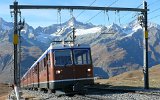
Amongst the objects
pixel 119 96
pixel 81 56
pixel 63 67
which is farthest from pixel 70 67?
pixel 119 96

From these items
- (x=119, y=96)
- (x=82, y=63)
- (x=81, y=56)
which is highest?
(x=81, y=56)

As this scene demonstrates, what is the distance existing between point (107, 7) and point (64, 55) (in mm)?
9774

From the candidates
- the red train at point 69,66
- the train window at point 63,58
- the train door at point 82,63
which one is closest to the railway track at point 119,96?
the red train at point 69,66

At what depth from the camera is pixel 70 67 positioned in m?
31.7

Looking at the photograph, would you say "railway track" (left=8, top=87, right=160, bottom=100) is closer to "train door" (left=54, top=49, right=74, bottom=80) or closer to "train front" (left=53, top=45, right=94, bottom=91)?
"train front" (left=53, top=45, right=94, bottom=91)

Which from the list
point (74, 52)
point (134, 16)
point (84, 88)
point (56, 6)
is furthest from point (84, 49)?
point (134, 16)

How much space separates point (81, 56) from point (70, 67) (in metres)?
1.31

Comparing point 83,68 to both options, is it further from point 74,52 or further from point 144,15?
point 144,15

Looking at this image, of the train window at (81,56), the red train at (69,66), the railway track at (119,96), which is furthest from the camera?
the train window at (81,56)

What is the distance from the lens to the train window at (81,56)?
32.0m

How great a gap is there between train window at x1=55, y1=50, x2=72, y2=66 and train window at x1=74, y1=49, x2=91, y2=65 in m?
0.50

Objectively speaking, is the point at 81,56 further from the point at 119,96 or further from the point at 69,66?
the point at 119,96

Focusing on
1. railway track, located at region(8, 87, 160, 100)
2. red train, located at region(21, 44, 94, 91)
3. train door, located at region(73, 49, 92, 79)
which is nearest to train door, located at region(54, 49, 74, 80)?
red train, located at region(21, 44, 94, 91)

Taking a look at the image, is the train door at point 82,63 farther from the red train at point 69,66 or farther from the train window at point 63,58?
the train window at point 63,58
